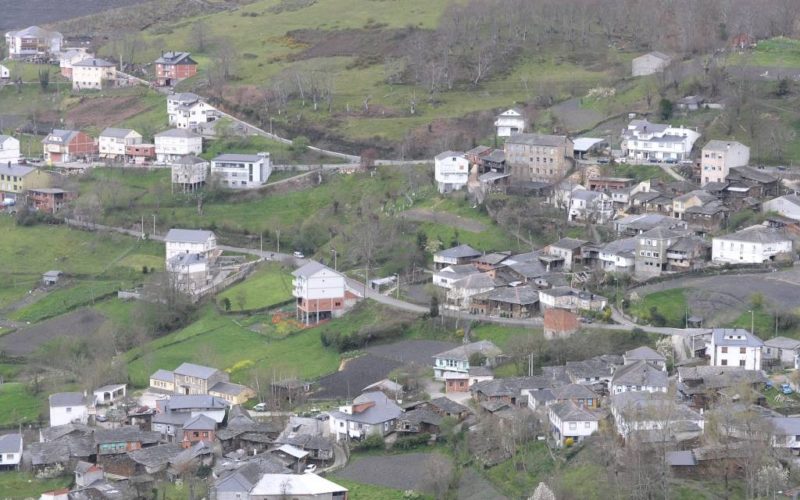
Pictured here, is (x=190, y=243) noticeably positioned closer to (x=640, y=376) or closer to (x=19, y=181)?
(x=19, y=181)

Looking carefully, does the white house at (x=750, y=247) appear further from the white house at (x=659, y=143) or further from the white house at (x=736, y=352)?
the white house at (x=659, y=143)

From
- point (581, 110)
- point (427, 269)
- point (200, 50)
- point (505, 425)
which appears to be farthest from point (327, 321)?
point (200, 50)

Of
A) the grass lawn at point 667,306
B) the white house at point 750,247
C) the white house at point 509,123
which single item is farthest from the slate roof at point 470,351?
the white house at point 509,123

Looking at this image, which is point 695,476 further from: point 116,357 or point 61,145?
point 61,145

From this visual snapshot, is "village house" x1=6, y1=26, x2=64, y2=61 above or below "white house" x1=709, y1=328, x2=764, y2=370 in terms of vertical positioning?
above

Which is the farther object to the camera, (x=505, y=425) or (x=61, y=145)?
(x=61, y=145)

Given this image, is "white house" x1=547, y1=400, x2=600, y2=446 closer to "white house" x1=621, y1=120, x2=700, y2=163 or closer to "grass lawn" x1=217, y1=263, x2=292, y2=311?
Answer: "grass lawn" x1=217, y1=263, x2=292, y2=311

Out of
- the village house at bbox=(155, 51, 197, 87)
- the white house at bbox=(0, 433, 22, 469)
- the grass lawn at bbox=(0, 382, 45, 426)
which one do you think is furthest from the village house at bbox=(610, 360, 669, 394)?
the village house at bbox=(155, 51, 197, 87)
